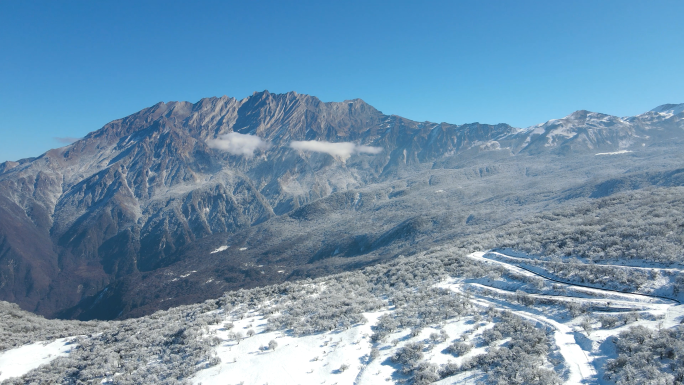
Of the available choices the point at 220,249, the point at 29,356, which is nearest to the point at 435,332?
the point at 29,356

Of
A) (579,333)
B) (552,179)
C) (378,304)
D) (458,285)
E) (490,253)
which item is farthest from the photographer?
(552,179)

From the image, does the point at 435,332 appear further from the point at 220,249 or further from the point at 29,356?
the point at 220,249

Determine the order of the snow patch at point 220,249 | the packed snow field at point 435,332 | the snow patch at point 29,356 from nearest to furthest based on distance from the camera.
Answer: the packed snow field at point 435,332 → the snow patch at point 29,356 → the snow patch at point 220,249

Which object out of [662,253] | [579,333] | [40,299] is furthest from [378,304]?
[40,299]

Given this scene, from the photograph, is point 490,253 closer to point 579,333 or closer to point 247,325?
point 579,333

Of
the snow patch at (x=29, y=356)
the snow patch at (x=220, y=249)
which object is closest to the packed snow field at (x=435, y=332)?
the snow patch at (x=29, y=356)

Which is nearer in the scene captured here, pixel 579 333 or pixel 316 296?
pixel 579 333

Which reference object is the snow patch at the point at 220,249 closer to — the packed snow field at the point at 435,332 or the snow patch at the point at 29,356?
the packed snow field at the point at 435,332

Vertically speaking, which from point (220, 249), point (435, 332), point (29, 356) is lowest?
point (220, 249)
